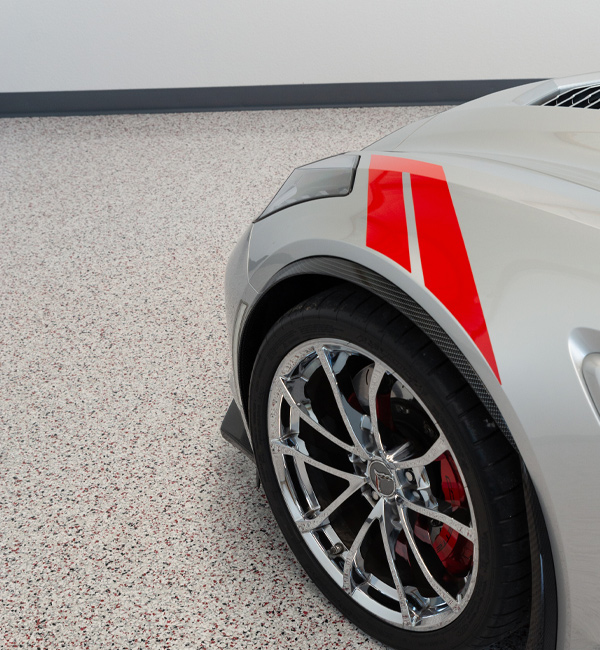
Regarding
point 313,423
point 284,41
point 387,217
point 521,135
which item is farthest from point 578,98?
point 284,41

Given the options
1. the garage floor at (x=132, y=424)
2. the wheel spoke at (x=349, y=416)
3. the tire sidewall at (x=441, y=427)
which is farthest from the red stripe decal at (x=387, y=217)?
the garage floor at (x=132, y=424)

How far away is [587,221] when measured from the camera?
0.94 metres

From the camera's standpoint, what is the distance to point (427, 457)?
44.4 inches

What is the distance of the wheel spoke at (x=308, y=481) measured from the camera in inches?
52.5

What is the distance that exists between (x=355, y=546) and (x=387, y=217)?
630mm

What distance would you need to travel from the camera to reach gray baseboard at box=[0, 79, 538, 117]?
4613mm

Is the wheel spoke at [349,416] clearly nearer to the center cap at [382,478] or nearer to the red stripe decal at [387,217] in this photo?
the center cap at [382,478]

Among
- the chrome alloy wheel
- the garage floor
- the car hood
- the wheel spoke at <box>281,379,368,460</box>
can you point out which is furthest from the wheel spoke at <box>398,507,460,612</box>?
the car hood

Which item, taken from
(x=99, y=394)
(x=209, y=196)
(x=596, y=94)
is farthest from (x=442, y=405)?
(x=209, y=196)

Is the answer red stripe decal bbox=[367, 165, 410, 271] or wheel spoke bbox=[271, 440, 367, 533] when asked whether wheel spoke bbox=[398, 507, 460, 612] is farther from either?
red stripe decal bbox=[367, 165, 410, 271]

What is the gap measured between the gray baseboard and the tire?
363 centimetres

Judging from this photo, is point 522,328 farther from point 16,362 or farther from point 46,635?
point 16,362

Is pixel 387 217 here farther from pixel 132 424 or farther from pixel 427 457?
pixel 132 424

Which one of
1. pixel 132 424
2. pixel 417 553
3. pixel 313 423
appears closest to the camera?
pixel 417 553
